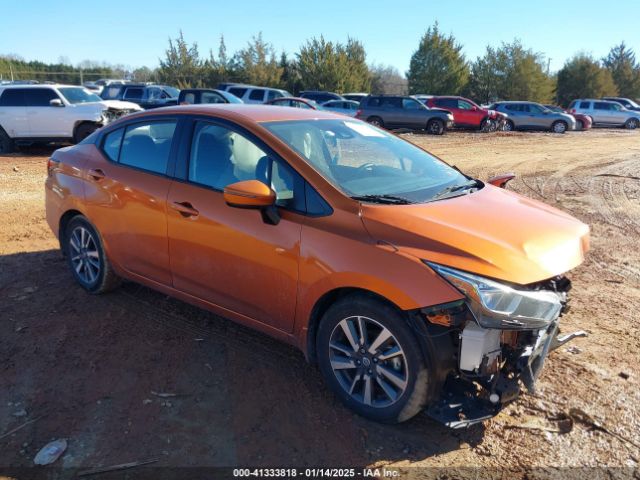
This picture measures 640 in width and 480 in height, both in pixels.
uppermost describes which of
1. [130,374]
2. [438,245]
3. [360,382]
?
[438,245]

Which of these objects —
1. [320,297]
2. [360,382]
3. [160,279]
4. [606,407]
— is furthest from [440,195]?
[160,279]

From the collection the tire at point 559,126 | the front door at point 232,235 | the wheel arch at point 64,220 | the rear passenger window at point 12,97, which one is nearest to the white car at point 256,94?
the rear passenger window at point 12,97

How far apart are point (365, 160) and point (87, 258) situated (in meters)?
2.65

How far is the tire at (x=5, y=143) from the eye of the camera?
47.5 feet

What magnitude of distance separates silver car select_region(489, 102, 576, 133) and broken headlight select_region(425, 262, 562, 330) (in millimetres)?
26696

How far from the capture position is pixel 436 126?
79.0 ft

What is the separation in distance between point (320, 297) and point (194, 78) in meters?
44.7

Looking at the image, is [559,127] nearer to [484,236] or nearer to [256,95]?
[256,95]

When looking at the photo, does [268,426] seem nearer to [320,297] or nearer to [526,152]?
[320,297]

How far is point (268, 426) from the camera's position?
3.05 m

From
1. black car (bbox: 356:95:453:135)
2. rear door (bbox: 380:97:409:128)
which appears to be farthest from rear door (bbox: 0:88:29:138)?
rear door (bbox: 380:97:409:128)

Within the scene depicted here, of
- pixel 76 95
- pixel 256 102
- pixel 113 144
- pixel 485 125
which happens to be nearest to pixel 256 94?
pixel 256 102

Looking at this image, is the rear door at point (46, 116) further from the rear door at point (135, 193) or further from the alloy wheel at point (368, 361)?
the alloy wheel at point (368, 361)

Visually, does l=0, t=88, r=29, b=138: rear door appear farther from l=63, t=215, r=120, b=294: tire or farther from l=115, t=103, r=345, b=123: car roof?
l=115, t=103, r=345, b=123: car roof
